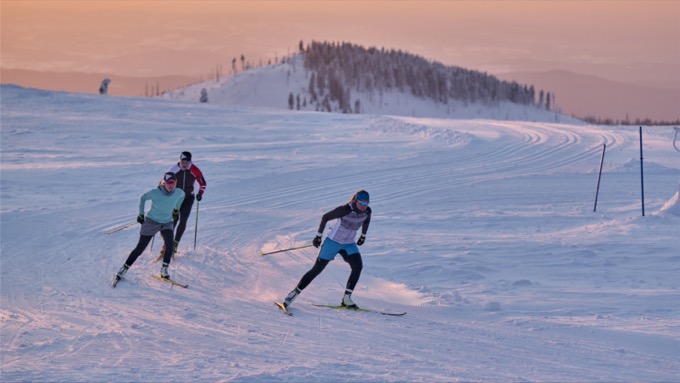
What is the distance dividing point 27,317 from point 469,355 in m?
6.36

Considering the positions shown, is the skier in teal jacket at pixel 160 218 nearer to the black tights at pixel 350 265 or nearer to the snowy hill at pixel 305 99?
the black tights at pixel 350 265

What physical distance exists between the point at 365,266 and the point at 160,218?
423cm

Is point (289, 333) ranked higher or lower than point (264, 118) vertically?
lower

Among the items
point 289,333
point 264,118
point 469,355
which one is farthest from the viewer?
point 264,118

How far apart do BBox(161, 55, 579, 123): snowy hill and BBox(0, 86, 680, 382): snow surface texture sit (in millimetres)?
79116

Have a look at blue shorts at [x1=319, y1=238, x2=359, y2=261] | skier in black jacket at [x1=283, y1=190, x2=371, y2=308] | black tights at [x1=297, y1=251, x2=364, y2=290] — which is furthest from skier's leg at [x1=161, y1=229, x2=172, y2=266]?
blue shorts at [x1=319, y1=238, x2=359, y2=261]

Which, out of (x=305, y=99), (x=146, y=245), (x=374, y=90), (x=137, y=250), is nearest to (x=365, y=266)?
(x=146, y=245)

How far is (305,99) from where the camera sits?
11088cm

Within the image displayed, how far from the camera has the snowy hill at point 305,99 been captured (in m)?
112

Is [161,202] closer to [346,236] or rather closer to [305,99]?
[346,236]

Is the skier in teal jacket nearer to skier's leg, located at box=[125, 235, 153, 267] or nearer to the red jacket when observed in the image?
skier's leg, located at box=[125, 235, 153, 267]

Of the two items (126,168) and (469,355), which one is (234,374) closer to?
(469,355)

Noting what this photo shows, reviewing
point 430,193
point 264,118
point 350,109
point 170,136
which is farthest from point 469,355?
point 350,109

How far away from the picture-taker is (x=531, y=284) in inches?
518
